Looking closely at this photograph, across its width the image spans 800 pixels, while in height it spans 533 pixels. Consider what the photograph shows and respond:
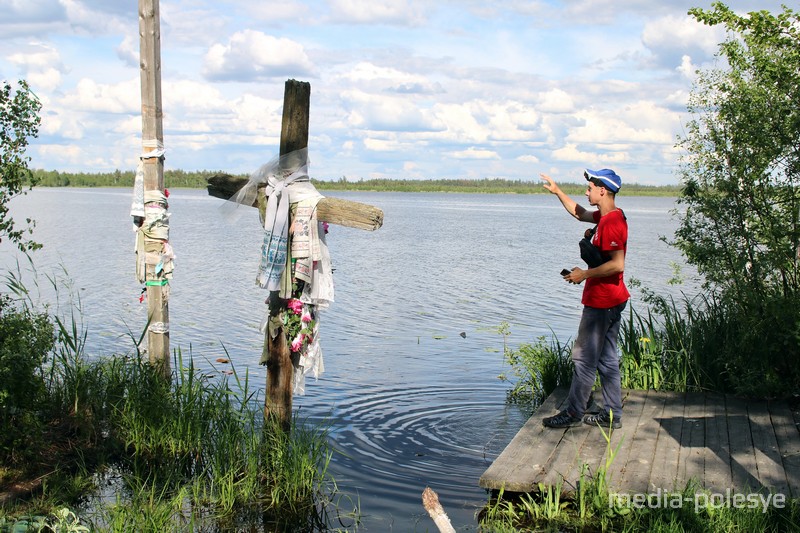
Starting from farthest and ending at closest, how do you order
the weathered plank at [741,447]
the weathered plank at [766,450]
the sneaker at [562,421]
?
the sneaker at [562,421] → the weathered plank at [741,447] → the weathered plank at [766,450]

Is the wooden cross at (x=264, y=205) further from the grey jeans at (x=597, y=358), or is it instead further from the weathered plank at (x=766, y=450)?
the weathered plank at (x=766, y=450)

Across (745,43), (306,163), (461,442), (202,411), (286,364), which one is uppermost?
(745,43)

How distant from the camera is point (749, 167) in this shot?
838 centimetres

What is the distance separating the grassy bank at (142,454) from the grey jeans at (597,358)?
2125mm

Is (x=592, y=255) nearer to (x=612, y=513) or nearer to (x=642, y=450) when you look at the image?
(x=642, y=450)

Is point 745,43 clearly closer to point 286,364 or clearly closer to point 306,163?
point 306,163

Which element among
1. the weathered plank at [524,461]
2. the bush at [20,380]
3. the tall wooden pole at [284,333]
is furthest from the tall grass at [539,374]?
the bush at [20,380]

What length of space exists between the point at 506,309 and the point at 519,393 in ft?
22.4

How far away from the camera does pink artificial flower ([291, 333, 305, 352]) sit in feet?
20.6

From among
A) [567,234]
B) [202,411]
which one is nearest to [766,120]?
[202,411]

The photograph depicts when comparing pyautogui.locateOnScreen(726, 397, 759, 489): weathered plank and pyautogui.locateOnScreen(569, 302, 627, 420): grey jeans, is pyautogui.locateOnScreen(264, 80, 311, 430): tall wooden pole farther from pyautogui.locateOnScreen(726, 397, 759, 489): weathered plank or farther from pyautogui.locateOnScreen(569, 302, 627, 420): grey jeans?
pyautogui.locateOnScreen(726, 397, 759, 489): weathered plank

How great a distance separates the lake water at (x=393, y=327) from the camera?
23.8 feet

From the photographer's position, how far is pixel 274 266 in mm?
6148

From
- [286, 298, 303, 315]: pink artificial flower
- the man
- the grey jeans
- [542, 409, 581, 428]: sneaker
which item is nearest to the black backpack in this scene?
the man
